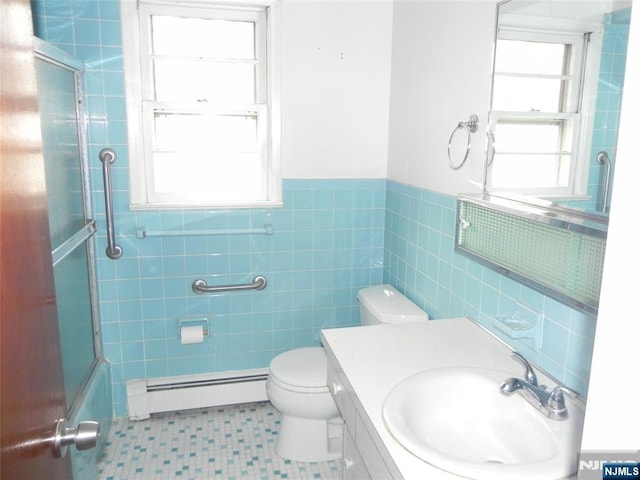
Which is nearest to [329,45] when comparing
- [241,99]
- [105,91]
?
[241,99]

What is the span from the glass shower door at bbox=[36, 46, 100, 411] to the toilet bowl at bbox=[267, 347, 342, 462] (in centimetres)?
83

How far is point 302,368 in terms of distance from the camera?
2240 millimetres

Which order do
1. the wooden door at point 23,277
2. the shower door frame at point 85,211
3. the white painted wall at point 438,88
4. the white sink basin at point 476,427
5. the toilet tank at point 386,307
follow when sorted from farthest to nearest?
the toilet tank at point 386,307 < the shower door frame at point 85,211 < the white painted wall at point 438,88 < the white sink basin at point 476,427 < the wooden door at point 23,277

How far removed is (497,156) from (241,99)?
1.40m

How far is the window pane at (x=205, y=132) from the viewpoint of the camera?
248cm

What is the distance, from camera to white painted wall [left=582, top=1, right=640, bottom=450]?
44 centimetres

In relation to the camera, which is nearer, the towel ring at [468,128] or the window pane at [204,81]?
the towel ring at [468,128]

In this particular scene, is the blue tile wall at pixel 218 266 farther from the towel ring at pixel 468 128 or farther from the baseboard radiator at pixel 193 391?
the towel ring at pixel 468 128

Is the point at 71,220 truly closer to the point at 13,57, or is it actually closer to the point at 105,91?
the point at 105,91

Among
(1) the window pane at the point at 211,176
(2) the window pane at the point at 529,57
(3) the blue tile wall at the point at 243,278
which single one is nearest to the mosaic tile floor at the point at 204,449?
(3) the blue tile wall at the point at 243,278

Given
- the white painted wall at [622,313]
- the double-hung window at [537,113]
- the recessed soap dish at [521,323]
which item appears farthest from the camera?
the recessed soap dish at [521,323]

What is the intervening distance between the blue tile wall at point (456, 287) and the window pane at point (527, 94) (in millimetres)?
460

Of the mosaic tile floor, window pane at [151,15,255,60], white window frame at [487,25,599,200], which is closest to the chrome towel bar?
window pane at [151,15,255,60]

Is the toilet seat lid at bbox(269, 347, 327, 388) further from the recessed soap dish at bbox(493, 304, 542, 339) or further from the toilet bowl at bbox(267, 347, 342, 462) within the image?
the recessed soap dish at bbox(493, 304, 542, 339)
